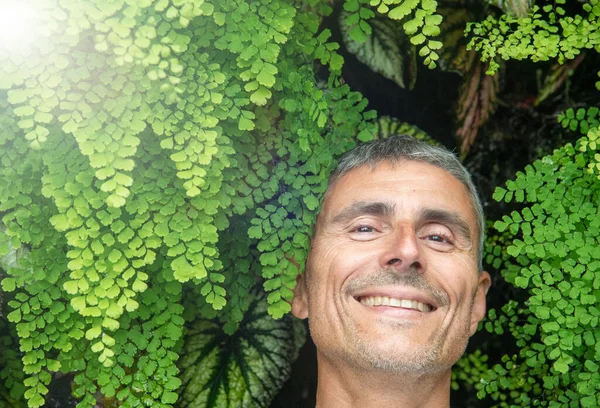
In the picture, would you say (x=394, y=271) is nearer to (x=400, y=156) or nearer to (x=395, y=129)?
(x=400, y=156)

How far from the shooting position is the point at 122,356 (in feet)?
6.72

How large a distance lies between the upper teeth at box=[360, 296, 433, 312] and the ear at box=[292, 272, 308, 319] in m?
0.26

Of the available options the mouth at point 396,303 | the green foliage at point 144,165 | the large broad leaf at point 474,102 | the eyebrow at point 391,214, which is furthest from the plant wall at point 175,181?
the large broad leaf at point 474,102

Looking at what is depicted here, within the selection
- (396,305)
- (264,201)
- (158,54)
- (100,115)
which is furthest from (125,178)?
(396,305)

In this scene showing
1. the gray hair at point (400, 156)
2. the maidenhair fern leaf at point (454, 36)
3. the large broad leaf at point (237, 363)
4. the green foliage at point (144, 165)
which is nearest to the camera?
the green foliage at point (144, 165)

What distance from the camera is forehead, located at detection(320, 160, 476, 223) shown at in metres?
2.18

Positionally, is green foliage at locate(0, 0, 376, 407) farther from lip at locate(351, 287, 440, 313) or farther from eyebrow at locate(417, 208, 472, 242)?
eyebrow at locate(417, 208, 472, 242)

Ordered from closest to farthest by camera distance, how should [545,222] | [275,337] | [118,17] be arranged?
[118,17] < [545,222] < [275,337]

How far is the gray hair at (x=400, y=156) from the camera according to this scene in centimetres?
228

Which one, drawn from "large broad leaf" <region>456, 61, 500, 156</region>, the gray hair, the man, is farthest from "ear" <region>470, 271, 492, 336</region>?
"large broad leaf" <region>456, 61, 500, 156</region>

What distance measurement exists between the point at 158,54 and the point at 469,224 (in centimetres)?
113

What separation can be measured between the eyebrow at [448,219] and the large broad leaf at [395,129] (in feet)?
1.81

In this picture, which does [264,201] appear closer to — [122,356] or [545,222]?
[122,356]

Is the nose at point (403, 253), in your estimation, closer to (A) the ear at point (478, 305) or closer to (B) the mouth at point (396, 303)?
(B) the mouth at point (396, 303)
